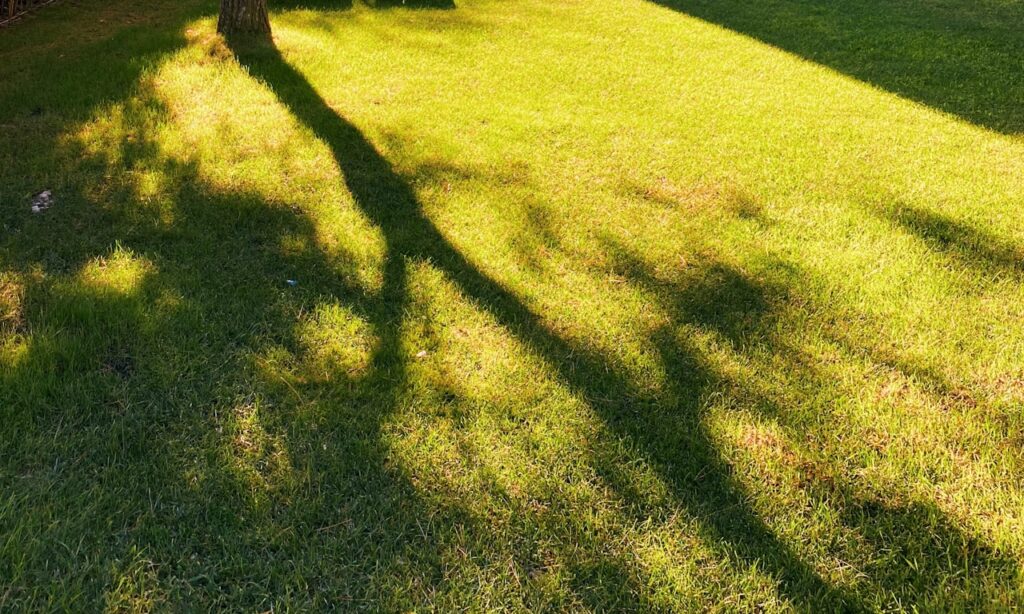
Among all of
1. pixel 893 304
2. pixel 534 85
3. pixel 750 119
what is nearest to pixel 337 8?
pixel 534 85

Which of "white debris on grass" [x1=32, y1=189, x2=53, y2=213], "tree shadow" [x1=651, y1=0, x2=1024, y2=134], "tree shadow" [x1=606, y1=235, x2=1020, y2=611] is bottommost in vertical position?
"tree shadow" [x1=606, y1=235, x2=1020, y2=611]

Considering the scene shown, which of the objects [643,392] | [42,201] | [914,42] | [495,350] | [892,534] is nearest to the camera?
[892,534]

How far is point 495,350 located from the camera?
9.23ft

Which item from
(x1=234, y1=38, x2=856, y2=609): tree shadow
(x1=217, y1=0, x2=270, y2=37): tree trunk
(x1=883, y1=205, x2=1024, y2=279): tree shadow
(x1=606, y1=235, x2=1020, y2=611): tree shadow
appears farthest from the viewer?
(x1=217, y1=0, x2=270, y2=37): tree trunk

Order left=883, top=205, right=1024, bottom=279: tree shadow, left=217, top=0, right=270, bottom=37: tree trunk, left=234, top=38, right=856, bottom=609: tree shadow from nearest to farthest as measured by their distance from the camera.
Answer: left=234, top=38, right=856, bottom=609: tree shadow → left=883, top=205, right=1024, bottom=279: tree shadow → left=217, top=0, right=270, bottom=37: tree trunk

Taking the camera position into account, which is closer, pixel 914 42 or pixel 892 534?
pixel 892 534

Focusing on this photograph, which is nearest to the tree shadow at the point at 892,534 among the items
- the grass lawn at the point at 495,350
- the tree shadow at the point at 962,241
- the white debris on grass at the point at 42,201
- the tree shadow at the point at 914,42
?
the grass lawn at the point at 495,350

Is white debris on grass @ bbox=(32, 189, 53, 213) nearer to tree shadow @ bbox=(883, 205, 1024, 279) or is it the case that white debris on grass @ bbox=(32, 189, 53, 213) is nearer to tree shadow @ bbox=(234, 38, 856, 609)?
tree shadow @ bbox=(234, 38, 856, 609)

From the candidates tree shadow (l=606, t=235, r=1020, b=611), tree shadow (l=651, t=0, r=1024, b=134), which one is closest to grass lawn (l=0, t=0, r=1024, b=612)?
tree shadow (l=606, t=235, r=1020, b=611)

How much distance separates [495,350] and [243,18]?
198 inches

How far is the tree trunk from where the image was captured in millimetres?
6012

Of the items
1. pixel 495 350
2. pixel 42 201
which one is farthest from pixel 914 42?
pixel 42 201

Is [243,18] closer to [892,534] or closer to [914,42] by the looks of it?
[892,534]

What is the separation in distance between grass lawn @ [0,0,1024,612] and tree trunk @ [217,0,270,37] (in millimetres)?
684
